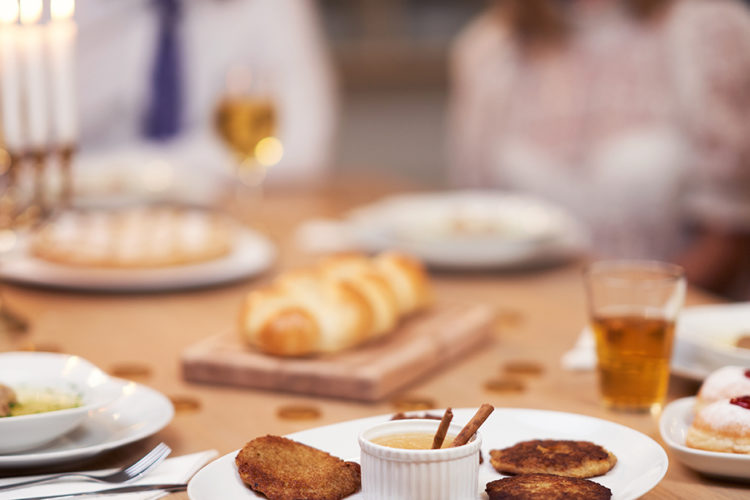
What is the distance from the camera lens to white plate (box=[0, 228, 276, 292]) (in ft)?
4.58

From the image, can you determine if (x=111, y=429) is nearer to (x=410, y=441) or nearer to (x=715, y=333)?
(x=410, y=441)

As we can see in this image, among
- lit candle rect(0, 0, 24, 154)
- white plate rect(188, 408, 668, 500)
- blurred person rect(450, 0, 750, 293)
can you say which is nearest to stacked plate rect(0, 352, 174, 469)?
white plate rect(188, 408, 668, 500)

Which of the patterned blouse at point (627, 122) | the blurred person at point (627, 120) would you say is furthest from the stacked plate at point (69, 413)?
the patterned blouse at point (627, 122)

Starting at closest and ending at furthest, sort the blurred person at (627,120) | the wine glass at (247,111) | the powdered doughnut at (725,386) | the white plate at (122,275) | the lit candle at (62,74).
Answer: the powdered doughnut at (725,386) < the lit candle at (62,74) < the white plate at (122,275) < the wine glass at (247,111) < the blurred person at (627,120)

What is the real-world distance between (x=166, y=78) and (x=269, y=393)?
6.00 feet

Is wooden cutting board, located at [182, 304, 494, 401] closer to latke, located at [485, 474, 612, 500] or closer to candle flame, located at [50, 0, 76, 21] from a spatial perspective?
latke, located at [485, 474, 612, 500]

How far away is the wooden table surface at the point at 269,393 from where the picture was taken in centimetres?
88

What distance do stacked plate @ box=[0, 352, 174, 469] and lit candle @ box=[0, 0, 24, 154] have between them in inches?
16.5

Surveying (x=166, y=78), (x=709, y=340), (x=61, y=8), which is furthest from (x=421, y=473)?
(x=166, y=78)

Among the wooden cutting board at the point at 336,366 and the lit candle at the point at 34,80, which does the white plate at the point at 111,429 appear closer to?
the wooden cutting board at the point at 336,366

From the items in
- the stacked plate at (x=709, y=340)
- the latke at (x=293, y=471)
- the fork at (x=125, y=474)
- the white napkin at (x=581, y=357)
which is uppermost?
the stacked plate at (x=709, y=340)

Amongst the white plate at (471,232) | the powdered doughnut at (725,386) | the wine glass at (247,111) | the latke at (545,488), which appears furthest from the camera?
the wine glass at (247,111)

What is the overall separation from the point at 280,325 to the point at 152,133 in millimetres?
1945

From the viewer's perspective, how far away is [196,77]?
328cm
